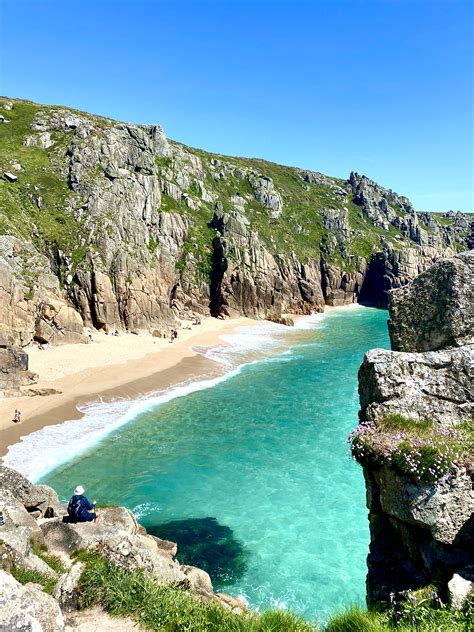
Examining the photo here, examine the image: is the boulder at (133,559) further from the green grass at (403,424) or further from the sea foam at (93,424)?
the sea foam at (93,424)

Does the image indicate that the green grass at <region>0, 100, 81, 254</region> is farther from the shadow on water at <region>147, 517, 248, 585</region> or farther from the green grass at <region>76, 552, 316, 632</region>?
the green grass at <region>76, 552, 316, 632</region>

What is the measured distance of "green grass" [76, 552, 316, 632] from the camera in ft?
23.4

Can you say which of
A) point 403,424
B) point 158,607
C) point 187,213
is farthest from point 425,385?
point 187,213

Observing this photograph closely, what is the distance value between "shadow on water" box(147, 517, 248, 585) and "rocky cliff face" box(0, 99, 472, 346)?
3570 centimetres

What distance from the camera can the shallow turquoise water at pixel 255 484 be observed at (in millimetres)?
17656

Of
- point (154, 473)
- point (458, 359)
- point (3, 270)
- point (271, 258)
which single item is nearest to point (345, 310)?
point (271, 258)

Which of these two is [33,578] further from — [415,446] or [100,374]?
[100,374]

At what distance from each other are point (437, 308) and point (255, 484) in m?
16.7

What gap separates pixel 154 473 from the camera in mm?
26266

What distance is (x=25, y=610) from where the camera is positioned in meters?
6.11

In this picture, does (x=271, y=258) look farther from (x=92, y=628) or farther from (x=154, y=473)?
(x=92, y=628)

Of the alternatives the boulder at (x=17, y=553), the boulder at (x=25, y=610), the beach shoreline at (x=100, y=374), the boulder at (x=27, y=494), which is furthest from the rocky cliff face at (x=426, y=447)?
the beach shoreline at (x=100, y=374)

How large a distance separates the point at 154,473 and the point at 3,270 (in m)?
33.8

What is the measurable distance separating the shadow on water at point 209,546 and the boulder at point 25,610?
492 inches
